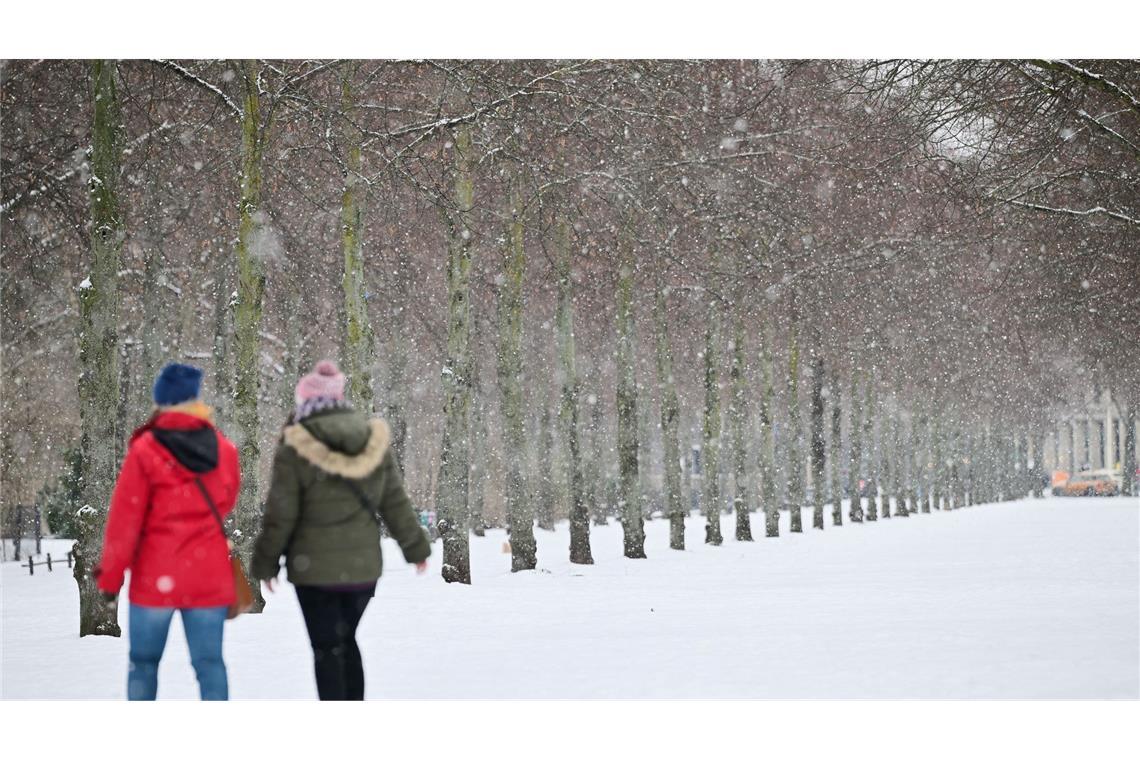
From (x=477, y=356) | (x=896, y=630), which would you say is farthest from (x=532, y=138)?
(x=477, y=356)

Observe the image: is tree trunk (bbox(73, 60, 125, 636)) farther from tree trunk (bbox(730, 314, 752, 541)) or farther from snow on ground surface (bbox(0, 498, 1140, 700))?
tree trunk (bbox(730, 314, 752, 541))

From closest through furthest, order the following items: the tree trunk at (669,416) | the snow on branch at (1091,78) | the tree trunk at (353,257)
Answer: the snow on branch at (1091,78) → the tree trunk at (353,257) → the tree trunk at (669,416)

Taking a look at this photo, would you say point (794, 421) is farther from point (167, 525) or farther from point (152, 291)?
point (167, 525)

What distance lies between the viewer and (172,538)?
18.6ft

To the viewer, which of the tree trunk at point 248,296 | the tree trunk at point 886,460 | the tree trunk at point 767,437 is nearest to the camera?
the tree trunk at point 248,296

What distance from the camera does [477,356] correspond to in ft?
94.3

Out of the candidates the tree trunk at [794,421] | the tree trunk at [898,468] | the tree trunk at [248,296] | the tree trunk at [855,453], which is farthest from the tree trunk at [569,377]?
the tree trunk at [898,468]

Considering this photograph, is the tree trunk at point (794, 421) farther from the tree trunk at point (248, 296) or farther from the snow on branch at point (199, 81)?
the snow on branch at point (199, 81)

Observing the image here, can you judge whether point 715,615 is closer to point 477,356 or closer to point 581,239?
point 581,239

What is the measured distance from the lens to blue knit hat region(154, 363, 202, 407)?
5.83m

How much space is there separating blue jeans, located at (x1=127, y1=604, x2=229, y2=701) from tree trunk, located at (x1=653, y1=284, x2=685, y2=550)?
17048 mm

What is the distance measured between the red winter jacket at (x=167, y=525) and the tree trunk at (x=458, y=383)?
1012cm

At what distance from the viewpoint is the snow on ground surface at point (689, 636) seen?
8008 millimetres

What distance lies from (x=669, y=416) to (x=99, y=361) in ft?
46.1
